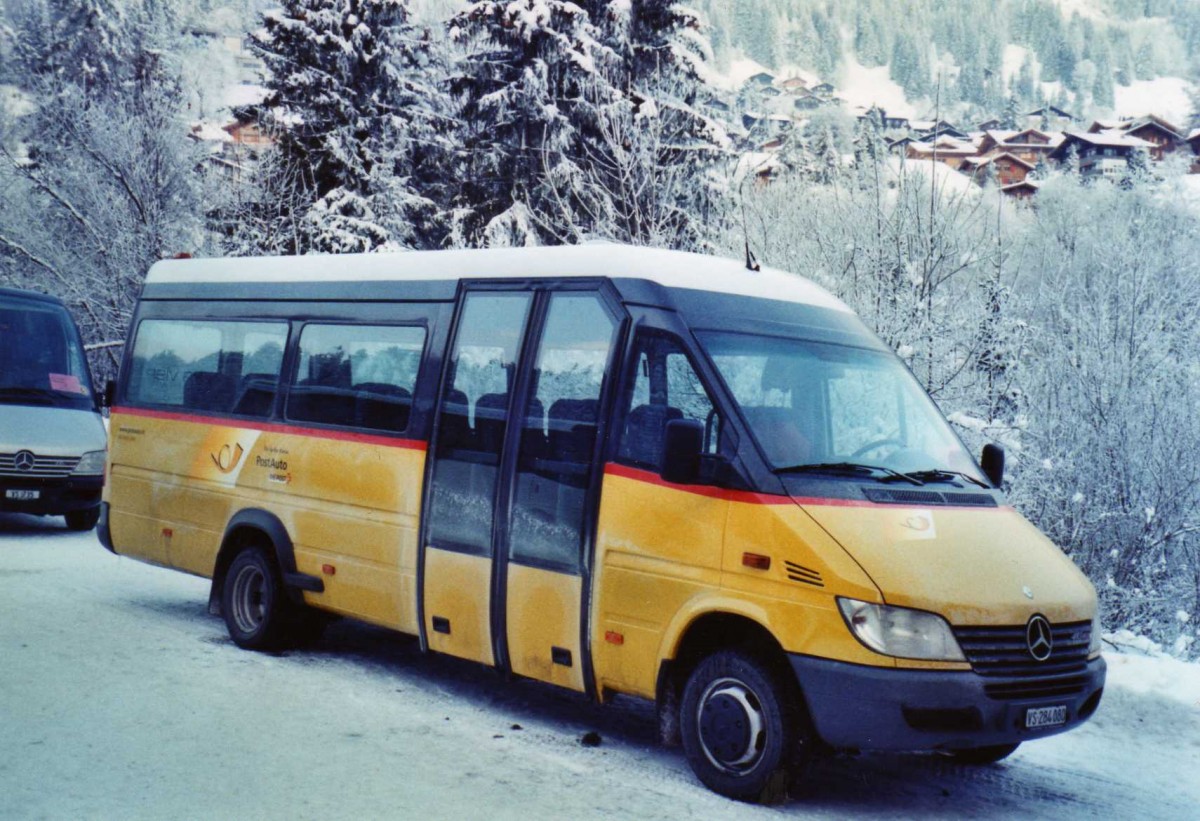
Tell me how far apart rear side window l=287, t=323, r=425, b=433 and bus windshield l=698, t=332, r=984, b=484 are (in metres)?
2.24

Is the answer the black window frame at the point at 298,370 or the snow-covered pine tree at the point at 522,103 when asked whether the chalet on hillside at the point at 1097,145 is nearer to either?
the snow-covered pine tree at the point at 522,103

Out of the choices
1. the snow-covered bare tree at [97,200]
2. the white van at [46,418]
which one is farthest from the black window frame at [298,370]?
the snow-covered bare tree at [97,200]

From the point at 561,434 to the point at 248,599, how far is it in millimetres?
3259

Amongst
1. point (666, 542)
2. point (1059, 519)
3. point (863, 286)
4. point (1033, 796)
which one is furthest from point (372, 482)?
point (1059, 519)

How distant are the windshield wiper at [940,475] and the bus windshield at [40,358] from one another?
11.0 m

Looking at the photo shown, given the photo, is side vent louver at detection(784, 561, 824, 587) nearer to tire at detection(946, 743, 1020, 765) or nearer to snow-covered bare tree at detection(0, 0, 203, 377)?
tire at detection(946, 743, 1020, 765)

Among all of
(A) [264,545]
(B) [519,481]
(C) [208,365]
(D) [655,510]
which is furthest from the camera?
(C) [208,365]

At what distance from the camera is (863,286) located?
50.6ft

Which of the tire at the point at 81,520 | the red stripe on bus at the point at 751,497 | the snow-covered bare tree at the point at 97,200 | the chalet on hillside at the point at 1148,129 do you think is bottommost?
the tire at the point at 81,520

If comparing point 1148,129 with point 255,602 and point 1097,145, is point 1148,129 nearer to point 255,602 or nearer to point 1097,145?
point 1097,145

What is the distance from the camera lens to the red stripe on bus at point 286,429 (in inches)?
285

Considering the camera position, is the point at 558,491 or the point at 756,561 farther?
the point at 558,491

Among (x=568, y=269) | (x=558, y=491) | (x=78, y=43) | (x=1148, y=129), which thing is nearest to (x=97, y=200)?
(x=78, y=43)

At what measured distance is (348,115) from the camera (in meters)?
30.2
